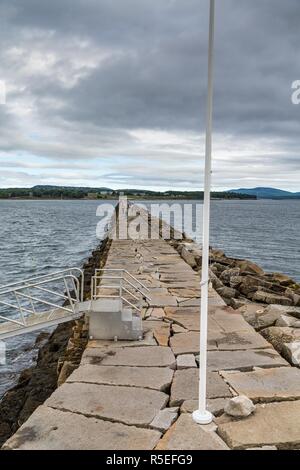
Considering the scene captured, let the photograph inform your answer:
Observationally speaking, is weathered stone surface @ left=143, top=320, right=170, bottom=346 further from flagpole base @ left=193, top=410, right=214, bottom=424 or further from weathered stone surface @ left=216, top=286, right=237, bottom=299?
weathered stone surface @ left=216, top=286, right=237, bottom=299

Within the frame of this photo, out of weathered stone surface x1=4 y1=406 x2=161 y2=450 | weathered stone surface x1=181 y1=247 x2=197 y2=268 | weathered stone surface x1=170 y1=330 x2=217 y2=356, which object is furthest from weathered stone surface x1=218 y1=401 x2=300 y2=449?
weathered stone surface x1=181 y1=247 x2=197 y2=268

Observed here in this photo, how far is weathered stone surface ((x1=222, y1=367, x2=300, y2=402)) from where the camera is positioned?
4.00m

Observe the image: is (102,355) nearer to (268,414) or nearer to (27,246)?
(268,414)

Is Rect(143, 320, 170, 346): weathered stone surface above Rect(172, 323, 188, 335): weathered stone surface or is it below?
above

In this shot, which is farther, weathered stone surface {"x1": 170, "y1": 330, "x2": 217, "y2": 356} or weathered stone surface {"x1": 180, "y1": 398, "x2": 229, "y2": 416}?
weathered stone surface {"x1": 170, "y1": 330, "x2": 217, "y2": 356}

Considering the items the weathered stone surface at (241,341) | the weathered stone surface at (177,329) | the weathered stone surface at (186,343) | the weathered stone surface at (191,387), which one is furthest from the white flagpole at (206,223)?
the weathered stone surface at (177,329)

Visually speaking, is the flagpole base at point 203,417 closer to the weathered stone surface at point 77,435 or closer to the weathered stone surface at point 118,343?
the weathered stone surface at point 77,435

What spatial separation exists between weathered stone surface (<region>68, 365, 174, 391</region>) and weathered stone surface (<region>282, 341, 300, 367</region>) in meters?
1.33

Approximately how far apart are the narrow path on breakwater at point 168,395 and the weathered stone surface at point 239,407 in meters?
0.05

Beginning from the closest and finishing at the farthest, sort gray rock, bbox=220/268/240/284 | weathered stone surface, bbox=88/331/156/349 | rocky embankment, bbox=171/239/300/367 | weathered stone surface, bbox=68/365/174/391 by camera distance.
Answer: weathered stone surface, bbox=68/365/174/391 → weathered stone surface, bbox=88/331/156/349 → rocky embankment, bbox=171/239/300/367 → gray rock, bbox=220/268/240/284

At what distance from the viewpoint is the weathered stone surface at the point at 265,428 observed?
3.25 metres

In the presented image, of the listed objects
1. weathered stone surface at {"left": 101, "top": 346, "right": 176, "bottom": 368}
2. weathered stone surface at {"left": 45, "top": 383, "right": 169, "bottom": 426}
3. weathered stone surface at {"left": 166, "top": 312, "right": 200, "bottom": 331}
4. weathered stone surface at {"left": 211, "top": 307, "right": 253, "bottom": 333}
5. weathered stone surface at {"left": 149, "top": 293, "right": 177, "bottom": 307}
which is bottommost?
weathered stone surface at {"left": 45, "top": 383, "right": 169, "bottom": 426}

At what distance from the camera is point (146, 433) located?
11.3ft

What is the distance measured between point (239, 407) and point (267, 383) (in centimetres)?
79
